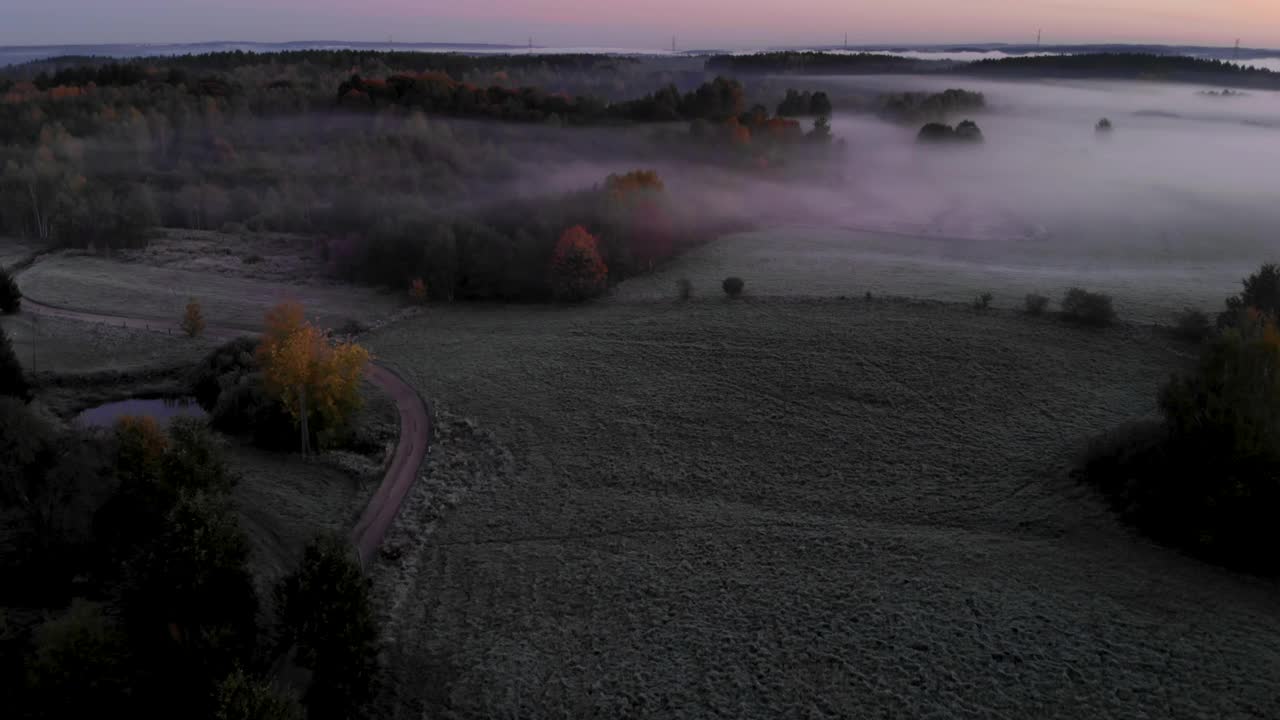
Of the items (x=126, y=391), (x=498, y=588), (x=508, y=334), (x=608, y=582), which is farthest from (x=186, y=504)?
(x=508, y=334)

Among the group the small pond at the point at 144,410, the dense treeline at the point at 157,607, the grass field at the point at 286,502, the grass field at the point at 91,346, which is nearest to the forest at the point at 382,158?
the grass field at the point at 91,346

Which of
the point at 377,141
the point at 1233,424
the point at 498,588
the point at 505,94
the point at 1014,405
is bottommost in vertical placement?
the point at 498,588

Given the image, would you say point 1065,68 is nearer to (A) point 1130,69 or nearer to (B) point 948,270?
(A) point 1130,69

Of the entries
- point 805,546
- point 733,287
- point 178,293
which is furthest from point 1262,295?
point 178,293

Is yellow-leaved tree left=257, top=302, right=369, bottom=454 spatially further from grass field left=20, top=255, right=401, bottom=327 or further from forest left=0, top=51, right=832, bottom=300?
forest left=0, top=51, right=832, bottom=300

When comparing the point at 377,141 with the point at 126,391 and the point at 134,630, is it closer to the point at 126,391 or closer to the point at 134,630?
the point at 126,391
